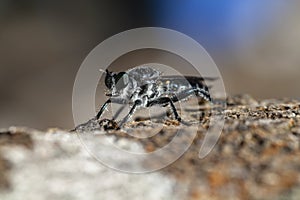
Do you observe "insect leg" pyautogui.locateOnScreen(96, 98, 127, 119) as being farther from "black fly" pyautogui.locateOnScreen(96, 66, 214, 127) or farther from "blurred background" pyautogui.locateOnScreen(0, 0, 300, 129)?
"blurred background" pyautogui.locateOnScreen(0, 0, 300, 129)

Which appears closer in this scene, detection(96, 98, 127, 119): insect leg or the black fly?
detection(96, 98, 127, 119): insect leg

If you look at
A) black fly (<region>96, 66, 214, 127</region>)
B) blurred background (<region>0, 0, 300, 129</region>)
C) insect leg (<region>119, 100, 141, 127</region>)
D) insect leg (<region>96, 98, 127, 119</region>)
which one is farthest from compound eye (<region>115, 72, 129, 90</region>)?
blurred background (<region>0, 0, 300, 129</region>)

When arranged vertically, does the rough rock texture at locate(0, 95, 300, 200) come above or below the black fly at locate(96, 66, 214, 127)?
below

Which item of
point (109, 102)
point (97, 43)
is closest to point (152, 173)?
point (109, 102)

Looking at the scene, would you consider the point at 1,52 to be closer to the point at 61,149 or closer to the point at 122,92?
the point at 122,92

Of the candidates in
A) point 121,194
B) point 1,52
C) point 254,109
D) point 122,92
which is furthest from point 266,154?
point 1,52

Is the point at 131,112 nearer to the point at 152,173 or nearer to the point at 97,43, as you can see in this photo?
the point at 152,173

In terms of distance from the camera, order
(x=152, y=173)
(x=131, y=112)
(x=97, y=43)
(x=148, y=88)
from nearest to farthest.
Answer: (x=152, y=173) → (x=131, y=112) → (x=148, y=88) → (x=97, y=43)

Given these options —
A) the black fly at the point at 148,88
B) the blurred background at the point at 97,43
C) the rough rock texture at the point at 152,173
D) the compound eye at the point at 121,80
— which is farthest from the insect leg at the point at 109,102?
the blurred background at the point at 97,43
